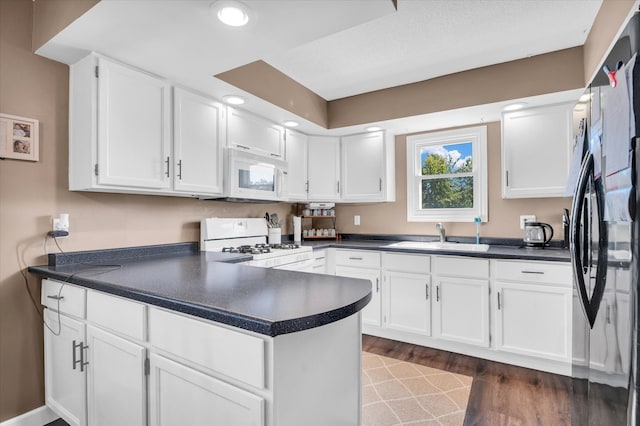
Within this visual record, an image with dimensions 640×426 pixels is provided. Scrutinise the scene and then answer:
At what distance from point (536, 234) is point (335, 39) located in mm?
2334

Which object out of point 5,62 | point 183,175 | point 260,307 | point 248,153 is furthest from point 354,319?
point 5,62

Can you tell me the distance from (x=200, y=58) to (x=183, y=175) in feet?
2.58

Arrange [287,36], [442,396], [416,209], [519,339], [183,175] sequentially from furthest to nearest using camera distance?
[416,209] → [519,339] → [183,175] → [442,396] → [287,36]

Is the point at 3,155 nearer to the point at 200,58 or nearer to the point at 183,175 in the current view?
the point at 183,175

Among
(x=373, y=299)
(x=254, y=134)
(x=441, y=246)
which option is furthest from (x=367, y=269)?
(x=254, y=134)

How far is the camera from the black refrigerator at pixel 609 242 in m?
0.88

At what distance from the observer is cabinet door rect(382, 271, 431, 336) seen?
2.90m

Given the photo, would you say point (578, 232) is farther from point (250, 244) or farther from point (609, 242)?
point (250, 244)

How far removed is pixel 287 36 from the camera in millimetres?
1688

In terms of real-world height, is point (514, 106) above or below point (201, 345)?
above

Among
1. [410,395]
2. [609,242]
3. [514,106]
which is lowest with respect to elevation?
[410,395]

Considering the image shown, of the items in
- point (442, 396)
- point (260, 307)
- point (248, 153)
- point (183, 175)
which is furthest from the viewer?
point (248, 153)

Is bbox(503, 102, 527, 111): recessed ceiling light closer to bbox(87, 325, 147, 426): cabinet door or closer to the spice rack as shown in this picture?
the spice rack

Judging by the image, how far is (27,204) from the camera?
184 cm
